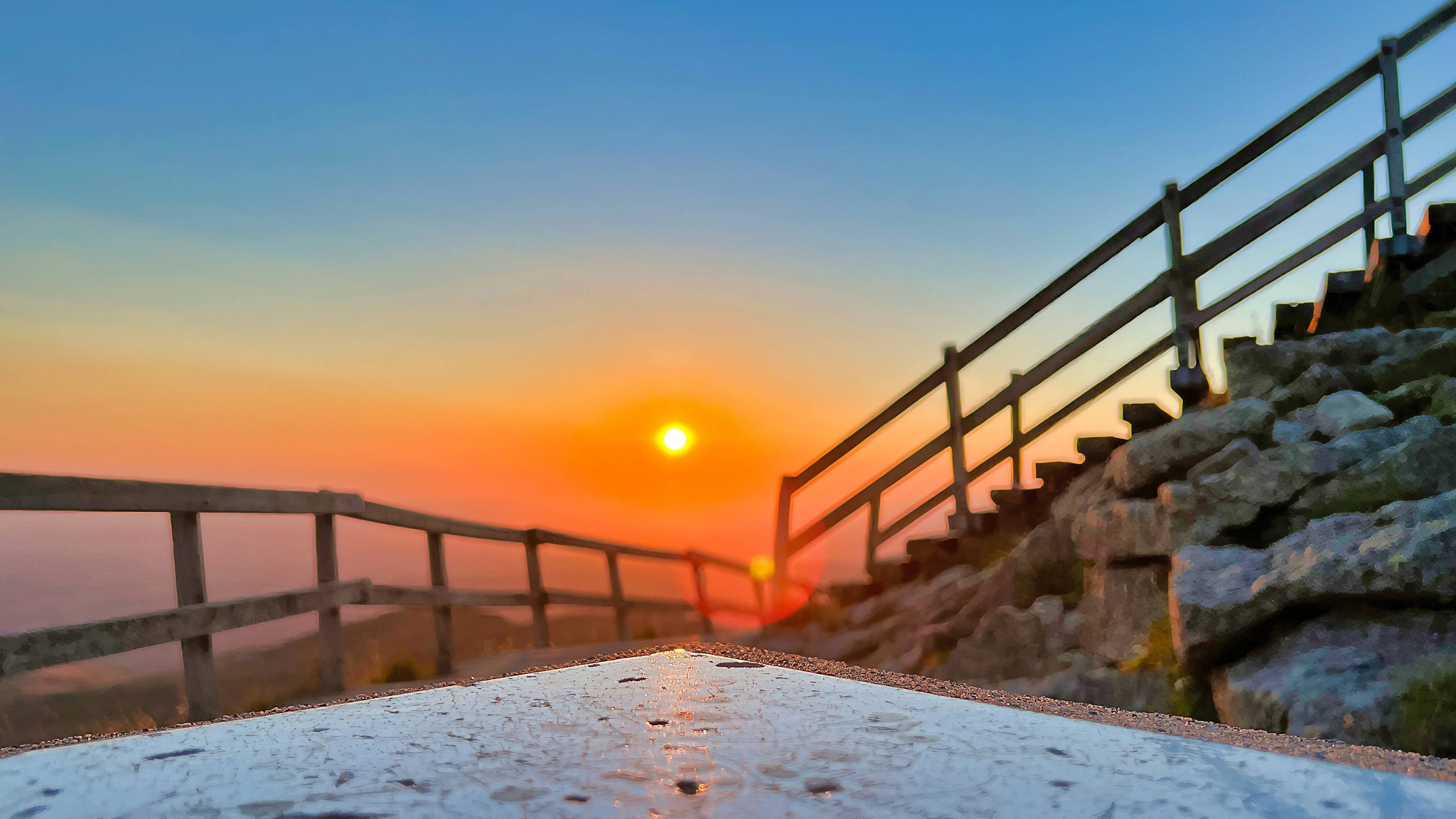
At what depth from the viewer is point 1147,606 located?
5.25 meters

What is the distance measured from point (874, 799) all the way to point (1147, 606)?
4.52 m

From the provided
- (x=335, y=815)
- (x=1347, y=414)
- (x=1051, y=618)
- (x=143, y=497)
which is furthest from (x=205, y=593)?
(x=1347, y=414)

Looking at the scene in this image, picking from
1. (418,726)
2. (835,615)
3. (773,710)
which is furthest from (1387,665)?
(835,615)

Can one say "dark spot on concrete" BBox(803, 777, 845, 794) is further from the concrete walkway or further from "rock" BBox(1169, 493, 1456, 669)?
"rock" BBox(1169, 493, 1456, 669)

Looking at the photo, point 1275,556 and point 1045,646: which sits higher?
point 1275,556

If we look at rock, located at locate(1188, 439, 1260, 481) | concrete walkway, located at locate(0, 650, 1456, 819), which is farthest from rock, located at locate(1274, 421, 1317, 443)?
concrete walkway, located at locate(0, 650, 1456, 819)

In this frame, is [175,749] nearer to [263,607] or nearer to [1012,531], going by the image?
[263,607]

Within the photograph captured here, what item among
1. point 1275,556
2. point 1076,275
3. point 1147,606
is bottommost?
point 1147,606

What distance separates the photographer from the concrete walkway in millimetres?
1299

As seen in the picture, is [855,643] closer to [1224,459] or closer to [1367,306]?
[1224,459]

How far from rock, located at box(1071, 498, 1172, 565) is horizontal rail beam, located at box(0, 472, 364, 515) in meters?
4.53

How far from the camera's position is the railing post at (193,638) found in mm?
4242

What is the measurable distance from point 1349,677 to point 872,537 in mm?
4650

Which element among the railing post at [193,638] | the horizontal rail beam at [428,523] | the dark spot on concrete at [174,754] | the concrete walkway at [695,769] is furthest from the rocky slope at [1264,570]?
the railing post at [193,638]
